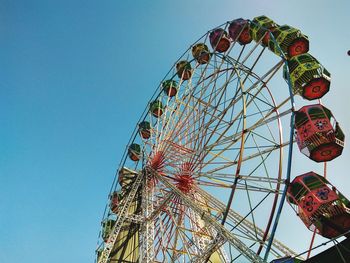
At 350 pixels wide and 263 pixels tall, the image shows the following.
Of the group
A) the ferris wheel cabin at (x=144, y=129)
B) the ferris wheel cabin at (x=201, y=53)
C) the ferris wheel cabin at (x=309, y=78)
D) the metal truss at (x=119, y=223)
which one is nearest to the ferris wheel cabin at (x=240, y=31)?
the ferris wheel cabin at (x=201, y=53)

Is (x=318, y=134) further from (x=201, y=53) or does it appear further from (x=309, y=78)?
(x=201, y=53)

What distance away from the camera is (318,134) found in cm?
960

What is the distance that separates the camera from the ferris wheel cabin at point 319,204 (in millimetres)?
8305

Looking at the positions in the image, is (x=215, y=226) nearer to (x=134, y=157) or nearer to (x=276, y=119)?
(x=276, y=119)

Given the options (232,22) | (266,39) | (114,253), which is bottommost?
(114,253)

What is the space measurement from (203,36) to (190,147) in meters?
6.39

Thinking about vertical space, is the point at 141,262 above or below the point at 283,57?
below

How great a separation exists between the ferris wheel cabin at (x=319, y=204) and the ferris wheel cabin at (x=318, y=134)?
0.79 metres

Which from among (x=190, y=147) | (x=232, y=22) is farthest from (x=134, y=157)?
(x=232, y=22)

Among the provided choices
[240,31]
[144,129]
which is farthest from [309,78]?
[144,129]

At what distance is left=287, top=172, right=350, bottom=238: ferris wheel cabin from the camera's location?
27.2 ft

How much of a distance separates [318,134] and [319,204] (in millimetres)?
2141

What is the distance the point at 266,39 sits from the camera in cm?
1359

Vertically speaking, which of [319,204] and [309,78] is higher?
[309,78]
